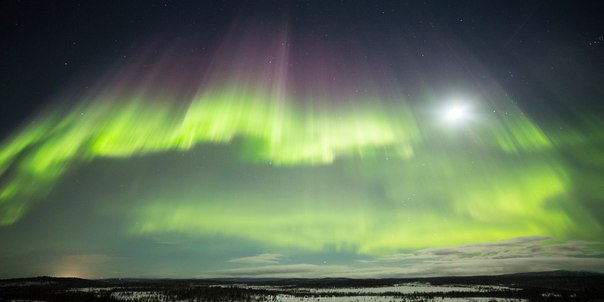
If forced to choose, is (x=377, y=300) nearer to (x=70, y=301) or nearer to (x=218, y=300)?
(x=218, y=300)

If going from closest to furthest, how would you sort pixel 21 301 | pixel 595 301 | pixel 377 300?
pixel 21 301, pixel 595 301, pixel 377 300

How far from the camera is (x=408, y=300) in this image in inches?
1884

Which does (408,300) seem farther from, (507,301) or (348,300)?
(507,301)

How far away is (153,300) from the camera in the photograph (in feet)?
163

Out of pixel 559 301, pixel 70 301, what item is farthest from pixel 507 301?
pixel 70 301

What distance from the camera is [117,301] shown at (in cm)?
4672

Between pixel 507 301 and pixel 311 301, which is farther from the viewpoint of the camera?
pixel 311 301

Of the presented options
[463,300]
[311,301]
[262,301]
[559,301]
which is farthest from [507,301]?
[262,301]

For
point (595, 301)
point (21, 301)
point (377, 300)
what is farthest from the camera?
point (377, 300)

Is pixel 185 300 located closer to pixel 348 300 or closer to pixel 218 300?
pixel 218 300

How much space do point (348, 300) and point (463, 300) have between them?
13.8 metres

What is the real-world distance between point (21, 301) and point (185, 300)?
57.4 feet

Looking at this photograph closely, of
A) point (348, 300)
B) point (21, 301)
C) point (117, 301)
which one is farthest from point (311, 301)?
point (21, 301)

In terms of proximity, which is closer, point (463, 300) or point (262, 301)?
point (463, 300)
